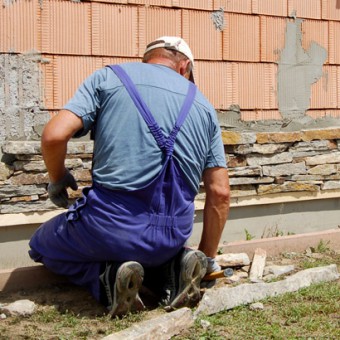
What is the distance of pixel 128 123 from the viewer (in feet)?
12.6

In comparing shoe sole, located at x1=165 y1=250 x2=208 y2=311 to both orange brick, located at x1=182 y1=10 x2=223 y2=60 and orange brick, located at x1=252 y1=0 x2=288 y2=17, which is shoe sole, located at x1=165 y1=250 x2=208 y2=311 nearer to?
orange brick, located at x1=182 y1=10 x2=223 y2=60

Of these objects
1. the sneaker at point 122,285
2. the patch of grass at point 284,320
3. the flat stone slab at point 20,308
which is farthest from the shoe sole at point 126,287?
the flat stone slab at point 20,308

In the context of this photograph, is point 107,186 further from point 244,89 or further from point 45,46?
point 244,89

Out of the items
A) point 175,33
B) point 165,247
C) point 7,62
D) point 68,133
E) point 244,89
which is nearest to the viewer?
point 68,133

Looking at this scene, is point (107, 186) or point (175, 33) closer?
point (107, 186)

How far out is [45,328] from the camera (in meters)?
3.83

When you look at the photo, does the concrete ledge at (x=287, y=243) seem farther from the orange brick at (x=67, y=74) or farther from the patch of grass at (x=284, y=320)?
the orange brick at (x=67, y=74)

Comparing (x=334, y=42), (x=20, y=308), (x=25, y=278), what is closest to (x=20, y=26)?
(x=25, y=278)

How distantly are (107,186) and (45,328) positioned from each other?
89 cm

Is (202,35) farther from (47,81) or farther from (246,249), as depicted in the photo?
(246,249)

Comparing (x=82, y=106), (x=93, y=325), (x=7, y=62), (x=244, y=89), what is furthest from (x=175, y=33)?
(x=93, y=325)

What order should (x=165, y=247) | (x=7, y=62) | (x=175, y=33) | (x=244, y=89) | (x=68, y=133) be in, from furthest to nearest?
(x=244, y=89) < (x=175, y=33) < (x=7, y=62) < (x=165, y=247) < (x=68, y=133)

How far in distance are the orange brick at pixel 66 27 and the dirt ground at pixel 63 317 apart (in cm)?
172

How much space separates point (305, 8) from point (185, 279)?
298cm
